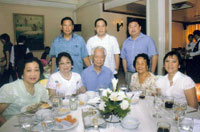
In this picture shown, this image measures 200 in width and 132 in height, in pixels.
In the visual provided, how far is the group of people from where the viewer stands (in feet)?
6.06

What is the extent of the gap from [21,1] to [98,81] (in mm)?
5991

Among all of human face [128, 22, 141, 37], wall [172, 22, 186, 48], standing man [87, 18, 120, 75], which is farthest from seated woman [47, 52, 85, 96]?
wall [172, 22, 186, 48]

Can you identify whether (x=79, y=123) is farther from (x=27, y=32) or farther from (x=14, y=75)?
(x=27, y=32)

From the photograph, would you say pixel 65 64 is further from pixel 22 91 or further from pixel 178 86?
pixel 178 86

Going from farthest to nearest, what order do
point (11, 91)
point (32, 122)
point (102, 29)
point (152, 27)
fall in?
point (152, 27) → point (102, 29) → point (11, 91) → point (32, 122)

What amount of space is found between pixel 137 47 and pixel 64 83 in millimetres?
1511

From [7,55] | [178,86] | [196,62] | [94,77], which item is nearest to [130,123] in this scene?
[178,86]

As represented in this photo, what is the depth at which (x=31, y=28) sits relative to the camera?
23.3 feet

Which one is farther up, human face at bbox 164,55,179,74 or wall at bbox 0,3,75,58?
wall at bbox 0,3,75,58

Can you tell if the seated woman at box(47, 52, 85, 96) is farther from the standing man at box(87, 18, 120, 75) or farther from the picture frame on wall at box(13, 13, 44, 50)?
the picture frame on wall at box(13, 13, 44, 50)

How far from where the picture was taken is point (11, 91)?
5.84 ft

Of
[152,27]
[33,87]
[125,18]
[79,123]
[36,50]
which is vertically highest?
[125,18]

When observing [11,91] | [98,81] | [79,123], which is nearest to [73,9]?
[98,81]

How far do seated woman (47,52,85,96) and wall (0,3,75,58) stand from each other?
17.9 feet
